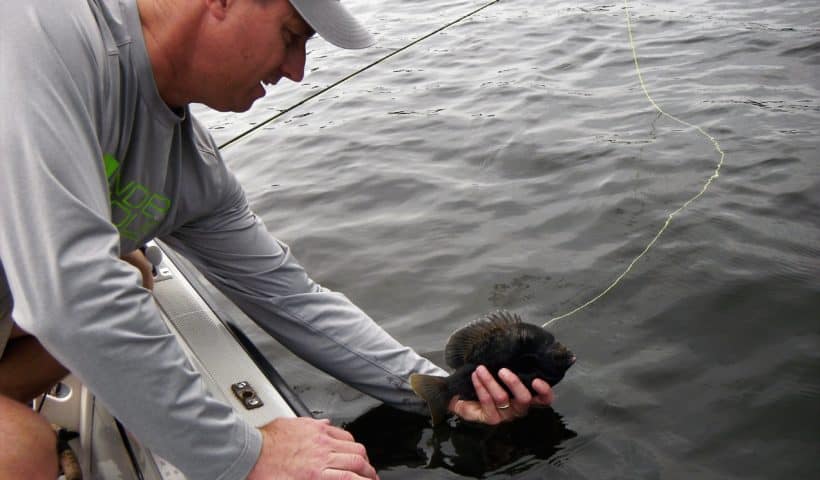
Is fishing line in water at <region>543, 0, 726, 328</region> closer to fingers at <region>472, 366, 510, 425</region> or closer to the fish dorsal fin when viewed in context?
the fish dorsal fin

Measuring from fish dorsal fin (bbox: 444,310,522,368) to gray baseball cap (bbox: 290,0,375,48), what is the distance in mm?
1359

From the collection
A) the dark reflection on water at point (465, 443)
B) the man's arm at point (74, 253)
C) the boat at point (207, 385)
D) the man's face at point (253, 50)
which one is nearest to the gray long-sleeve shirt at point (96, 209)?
the man's arm at point (74, 253)

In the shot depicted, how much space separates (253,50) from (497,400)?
1.67 meters

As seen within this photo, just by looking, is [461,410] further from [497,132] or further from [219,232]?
[497,132]

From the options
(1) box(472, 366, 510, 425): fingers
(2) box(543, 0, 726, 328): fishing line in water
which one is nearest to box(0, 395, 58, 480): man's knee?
(1) box(472, 366, 510, 425): fingers

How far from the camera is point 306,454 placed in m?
2.24

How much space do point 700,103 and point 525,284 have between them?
299cm

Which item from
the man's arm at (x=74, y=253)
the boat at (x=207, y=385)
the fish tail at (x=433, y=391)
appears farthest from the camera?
the fish tail at (x=433, y=391)

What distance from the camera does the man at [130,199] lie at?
1.80 m

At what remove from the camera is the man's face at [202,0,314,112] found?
2154 millimetres

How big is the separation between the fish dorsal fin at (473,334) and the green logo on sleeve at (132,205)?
52.8 inches

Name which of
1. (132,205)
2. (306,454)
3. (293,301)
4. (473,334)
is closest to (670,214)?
(473,334)

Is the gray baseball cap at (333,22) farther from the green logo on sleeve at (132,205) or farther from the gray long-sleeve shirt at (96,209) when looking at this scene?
the green logo on sleeve at (132,205)

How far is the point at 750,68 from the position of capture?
22.3 feet
